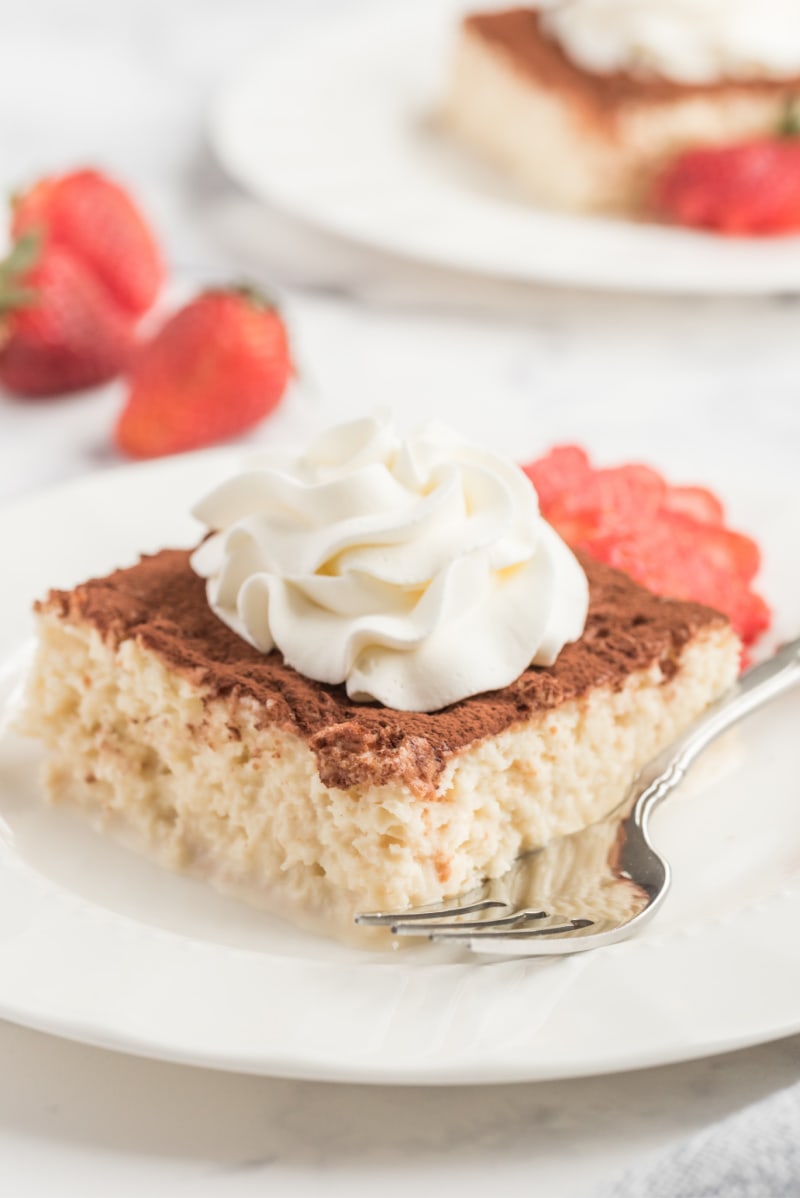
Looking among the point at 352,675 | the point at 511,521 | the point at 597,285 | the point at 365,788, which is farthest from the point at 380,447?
the point at 597,285

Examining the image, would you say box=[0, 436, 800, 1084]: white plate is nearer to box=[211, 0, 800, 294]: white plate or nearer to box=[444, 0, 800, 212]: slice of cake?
box=[211, 0, 800, 294]: white plate

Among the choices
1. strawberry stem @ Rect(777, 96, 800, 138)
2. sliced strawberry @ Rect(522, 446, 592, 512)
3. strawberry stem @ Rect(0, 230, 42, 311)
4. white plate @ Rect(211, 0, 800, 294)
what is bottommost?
strawberry stem @ Rect(0, 230, 42, 311)

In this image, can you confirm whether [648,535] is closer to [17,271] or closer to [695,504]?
[695,504]

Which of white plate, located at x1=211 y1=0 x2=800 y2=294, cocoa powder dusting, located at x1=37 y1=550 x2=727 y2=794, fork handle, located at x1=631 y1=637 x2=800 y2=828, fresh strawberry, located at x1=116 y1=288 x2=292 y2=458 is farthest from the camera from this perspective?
white plate, located at x1=211 y1=0 x2=800 y2=294

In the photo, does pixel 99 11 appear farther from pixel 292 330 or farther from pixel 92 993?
pixel 92 993

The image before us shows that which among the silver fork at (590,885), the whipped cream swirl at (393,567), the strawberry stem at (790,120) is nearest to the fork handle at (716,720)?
the silver fork at (590,885)

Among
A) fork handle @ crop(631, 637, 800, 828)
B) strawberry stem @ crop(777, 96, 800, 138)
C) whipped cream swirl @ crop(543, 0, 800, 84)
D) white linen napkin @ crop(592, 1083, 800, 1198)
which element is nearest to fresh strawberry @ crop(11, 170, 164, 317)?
whipped cream swirl @ crop(543, 0, 800, 84)

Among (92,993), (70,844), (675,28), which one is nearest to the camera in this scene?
(92,993)
